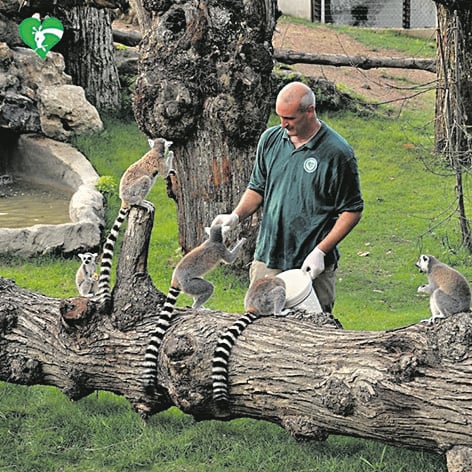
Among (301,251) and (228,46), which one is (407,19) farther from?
(301,251)

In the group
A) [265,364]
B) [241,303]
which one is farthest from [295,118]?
[241,303]

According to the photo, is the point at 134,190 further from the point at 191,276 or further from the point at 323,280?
the point at 323,280

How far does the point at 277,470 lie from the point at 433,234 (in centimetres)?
→ 605

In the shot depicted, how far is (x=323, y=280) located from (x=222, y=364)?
1.06 metres

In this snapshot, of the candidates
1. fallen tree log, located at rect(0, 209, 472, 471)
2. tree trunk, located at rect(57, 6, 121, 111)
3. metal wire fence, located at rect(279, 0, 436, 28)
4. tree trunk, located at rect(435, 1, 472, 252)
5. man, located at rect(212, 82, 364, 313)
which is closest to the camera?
fallen tree log, located at rect(0, 209, 472, 471)

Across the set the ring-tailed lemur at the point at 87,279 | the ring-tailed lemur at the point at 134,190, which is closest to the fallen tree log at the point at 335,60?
the ring-tailed lemur at the point at 87,279

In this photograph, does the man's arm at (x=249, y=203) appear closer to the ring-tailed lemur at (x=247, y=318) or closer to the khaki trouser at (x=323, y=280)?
the khaki trouser at (x=323, y=280)

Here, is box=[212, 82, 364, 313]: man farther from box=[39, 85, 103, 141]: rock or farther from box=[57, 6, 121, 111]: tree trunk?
box=[57, 6, 121, 111]: tree trunk

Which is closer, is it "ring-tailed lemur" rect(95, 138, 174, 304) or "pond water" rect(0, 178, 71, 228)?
"ring-tailed lemur" rect(95, 138, 174, 304)

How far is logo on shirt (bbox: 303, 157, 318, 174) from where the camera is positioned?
18.1 ft

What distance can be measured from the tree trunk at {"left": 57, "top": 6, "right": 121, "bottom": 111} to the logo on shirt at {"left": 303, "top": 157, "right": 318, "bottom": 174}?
8402 millimetres

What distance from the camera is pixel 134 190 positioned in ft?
18.5

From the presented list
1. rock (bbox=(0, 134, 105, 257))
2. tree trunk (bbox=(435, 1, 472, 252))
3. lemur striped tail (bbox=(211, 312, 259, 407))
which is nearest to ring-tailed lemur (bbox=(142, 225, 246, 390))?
lemur striped tail (bbox=(211, 312, 259, 407))

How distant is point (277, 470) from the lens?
493 cm
